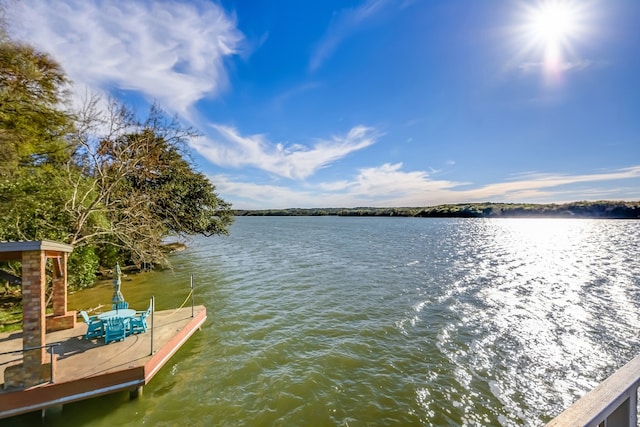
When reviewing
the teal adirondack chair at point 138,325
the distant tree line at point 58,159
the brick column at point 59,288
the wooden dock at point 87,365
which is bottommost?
the wooden dock at point 87,365

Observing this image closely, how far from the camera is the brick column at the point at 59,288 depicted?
337 inches

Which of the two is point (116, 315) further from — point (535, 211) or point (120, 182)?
point (535, 211)

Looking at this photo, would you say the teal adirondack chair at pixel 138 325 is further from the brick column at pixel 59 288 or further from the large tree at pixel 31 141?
the large tree at pixel 31 141

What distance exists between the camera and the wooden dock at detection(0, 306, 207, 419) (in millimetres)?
5770

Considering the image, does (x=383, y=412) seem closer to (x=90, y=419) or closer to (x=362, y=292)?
(x=90, y=419)

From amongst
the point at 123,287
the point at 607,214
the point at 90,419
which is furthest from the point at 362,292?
the point at 607,214

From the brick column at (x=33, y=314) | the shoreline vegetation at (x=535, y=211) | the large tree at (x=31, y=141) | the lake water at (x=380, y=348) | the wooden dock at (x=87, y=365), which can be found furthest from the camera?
the shoreline vegetation at (x=535, y=211)

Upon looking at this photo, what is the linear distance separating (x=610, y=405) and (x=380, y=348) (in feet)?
27.5

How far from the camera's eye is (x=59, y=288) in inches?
342

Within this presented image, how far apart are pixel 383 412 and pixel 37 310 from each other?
24.5 feet

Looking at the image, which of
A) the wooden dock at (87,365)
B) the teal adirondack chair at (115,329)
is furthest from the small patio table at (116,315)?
the wooden dock at (87,365)

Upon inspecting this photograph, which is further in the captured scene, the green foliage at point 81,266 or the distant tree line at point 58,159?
the green foliage at point 81,266

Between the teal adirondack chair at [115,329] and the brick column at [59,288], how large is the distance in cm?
201

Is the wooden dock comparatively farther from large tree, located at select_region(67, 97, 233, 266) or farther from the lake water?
large tree, located at select_region(67, 97, 233, 266)
